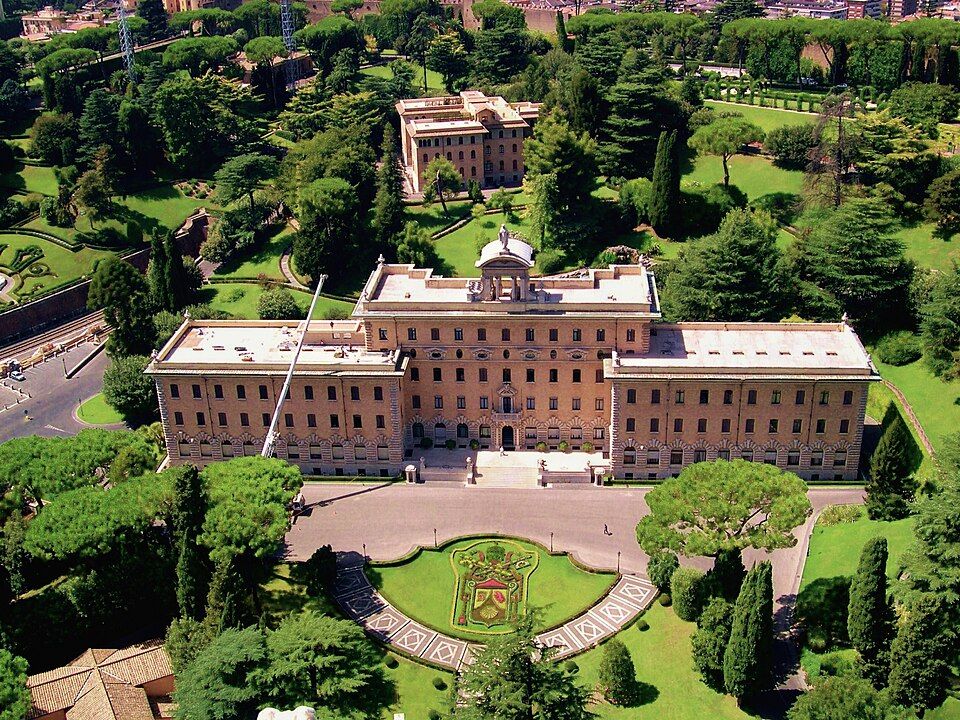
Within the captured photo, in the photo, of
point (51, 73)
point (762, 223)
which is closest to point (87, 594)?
point (762, 223)

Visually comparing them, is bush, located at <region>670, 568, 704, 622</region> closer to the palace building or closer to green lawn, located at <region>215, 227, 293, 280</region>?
the palace building

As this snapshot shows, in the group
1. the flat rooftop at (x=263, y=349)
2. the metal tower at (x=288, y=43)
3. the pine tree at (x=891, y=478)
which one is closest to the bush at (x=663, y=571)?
the pine tree at (x=891, y=478)

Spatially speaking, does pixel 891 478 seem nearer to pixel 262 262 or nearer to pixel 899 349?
pixel 899 349

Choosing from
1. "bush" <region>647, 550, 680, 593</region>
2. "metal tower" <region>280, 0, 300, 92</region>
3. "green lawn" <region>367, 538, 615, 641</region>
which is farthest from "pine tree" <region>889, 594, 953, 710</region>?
"metal tower" <region>280, 0, 300, 92</region>

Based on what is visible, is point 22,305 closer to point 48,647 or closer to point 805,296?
point 48,647

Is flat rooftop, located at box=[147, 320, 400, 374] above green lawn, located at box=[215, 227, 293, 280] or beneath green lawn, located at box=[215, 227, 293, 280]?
above

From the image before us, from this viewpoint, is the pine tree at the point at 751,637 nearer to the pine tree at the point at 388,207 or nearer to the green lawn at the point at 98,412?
the green lawn at the point at 98,412
